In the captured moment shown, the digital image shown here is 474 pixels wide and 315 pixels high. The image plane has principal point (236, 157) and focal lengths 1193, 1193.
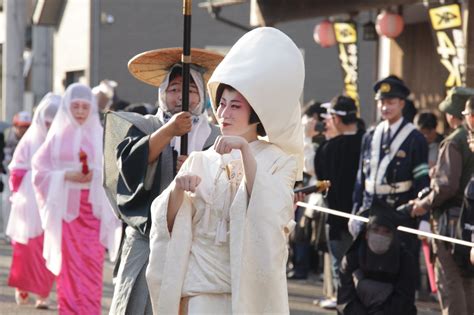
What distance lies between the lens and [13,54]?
65.9 feet

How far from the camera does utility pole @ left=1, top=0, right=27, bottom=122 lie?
65.5 feet

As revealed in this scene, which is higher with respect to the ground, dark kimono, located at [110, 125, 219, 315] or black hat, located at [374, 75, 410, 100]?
black hat, located at [374, 75, 410, 100]

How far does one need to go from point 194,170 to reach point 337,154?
19.1ft

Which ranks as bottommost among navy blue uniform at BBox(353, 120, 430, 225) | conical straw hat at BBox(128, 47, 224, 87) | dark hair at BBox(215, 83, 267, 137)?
navy blue uniform at BBox(353, 120, 430, 225)

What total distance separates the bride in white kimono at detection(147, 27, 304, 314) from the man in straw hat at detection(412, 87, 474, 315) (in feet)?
12.6

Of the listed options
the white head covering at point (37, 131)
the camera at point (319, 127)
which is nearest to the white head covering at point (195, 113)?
the white head covering at point (37, 131)

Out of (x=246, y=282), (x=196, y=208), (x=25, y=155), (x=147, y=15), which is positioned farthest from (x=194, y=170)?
(x=147, y=15)

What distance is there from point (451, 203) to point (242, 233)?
439cm

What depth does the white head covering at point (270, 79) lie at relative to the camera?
4891 mm

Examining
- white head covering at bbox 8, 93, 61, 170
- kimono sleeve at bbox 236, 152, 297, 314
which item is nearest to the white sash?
white head covering at bbox 8, 93, 61, 170

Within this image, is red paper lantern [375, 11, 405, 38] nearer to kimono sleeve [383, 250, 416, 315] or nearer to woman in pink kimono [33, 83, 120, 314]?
woman in pink kimono [33, 83, 120, 314]

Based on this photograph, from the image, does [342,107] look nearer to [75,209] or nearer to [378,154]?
[378,154]

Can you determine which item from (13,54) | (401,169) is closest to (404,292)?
(401,169)

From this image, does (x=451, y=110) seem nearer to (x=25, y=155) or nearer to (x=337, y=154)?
(x=337, y=154)
